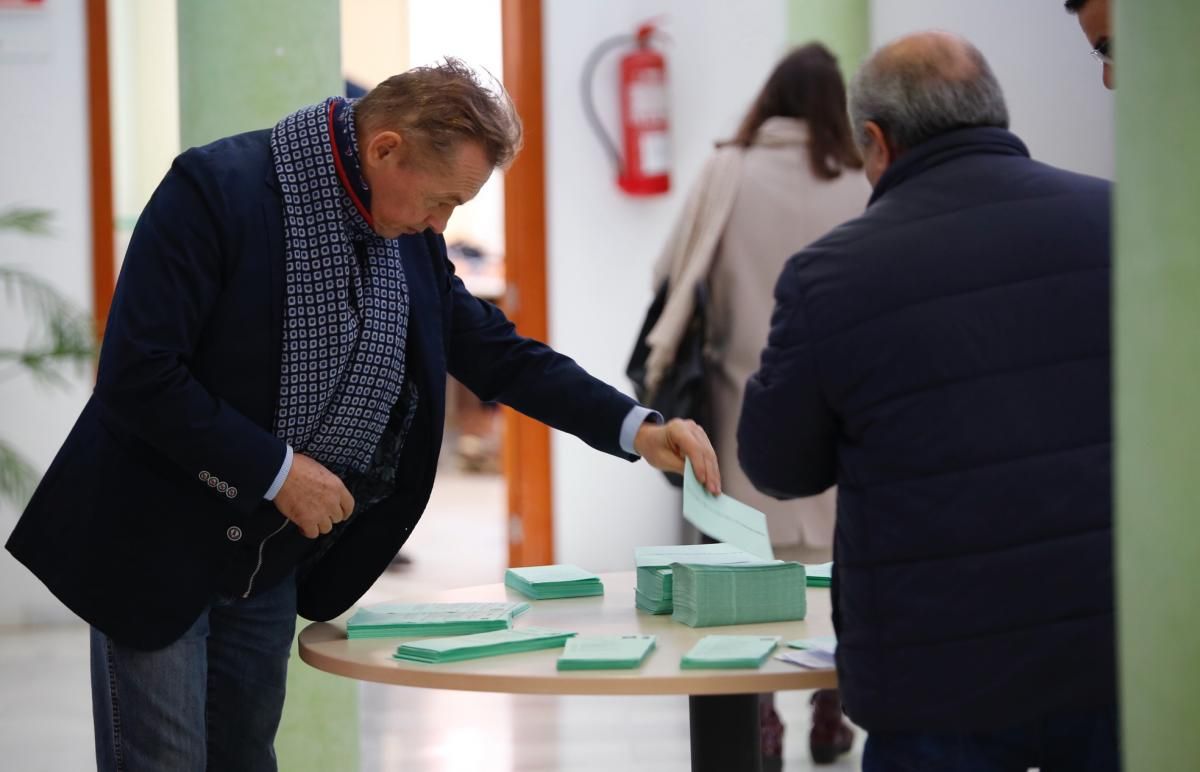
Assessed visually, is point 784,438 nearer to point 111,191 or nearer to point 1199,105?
point 1199,105

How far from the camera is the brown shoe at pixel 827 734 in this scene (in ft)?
12.5

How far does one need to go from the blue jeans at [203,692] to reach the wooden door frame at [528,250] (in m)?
3.47

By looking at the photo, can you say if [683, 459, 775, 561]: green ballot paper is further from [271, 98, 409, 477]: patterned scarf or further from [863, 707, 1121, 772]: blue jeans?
[271, 98, 409, 477]: patterned scarf

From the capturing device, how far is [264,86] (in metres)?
2.97

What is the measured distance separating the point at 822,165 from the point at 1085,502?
2012 mm

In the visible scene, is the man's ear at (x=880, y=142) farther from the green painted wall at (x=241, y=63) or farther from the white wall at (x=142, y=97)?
the white wall at (x=142, y=97)

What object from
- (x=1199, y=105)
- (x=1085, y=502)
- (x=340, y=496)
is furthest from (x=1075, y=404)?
(x=340, y=496)

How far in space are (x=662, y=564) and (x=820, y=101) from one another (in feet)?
5.64

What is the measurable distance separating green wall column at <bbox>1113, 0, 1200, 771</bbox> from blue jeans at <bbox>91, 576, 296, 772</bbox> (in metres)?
1.30

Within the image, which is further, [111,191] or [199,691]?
[111,191]

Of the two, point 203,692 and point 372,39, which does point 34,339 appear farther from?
point 372,39

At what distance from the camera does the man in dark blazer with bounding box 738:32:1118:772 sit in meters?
1.67

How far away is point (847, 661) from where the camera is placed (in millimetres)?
1728

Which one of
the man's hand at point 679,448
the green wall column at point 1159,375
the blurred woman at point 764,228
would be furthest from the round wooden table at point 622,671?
the blurred woman at point 764,228
